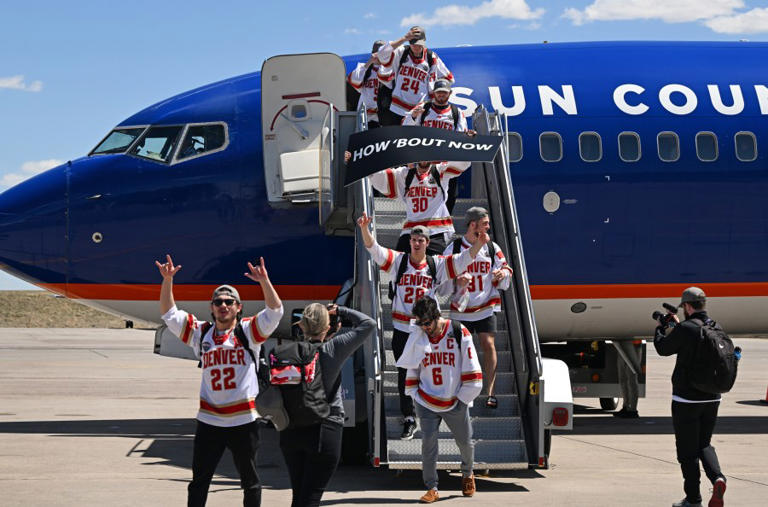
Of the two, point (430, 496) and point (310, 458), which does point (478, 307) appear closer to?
point (430, 496)

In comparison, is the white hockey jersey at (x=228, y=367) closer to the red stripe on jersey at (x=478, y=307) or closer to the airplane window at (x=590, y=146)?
the red stripe on jersey at (x=478, y=307)

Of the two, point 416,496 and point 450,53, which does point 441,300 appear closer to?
point 416,496

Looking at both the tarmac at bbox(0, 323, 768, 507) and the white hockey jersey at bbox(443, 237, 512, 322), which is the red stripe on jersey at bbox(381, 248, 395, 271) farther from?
the tarmac at bbox(0, 323, 768, 507)

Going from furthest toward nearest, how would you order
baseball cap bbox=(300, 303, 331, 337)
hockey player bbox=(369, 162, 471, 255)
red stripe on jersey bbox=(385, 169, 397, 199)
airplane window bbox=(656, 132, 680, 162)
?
airplane window bbox=(656, 132, 680, 162)
red stripe on jersey bbox=(385, 169, 397, 199)
hockey player bbox=(369, 162, 471, 255)
baseball cap bbox=(300, 303, 331, 337)

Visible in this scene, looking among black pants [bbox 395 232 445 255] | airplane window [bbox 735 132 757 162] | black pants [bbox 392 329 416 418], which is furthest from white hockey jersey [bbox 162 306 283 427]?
airplane window [bbox 735 132 757 162]

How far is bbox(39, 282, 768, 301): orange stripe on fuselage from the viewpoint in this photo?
48.0 feet

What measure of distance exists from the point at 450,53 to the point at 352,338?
8588 millimetres

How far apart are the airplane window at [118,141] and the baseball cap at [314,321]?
7.86 m

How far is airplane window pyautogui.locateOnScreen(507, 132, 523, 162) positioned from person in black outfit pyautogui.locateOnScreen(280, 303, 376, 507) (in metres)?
7.34

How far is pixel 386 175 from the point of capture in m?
13.2

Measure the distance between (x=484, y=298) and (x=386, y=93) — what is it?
3961 millimetres

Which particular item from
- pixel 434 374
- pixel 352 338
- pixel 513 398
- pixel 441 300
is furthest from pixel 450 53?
pixel 352 338

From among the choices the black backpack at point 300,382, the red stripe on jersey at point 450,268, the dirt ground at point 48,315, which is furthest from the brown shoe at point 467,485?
the dirt ground at point 48,315

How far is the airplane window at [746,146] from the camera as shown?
608 inches
